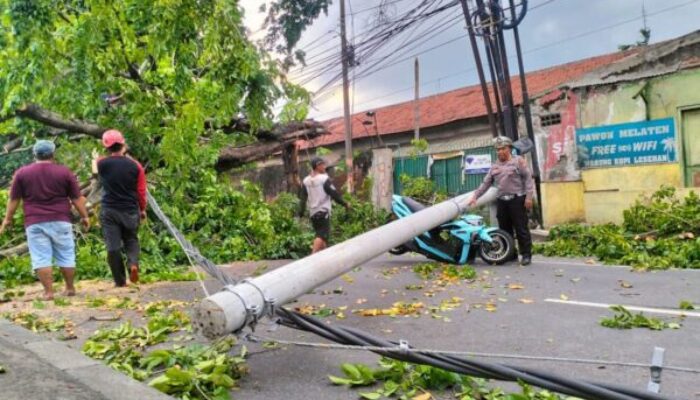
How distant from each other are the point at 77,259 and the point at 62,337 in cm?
432

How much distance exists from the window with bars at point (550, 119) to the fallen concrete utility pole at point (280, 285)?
1024cm

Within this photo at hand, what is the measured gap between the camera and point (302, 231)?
40.0 feet

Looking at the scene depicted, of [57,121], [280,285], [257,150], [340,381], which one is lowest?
[340,381]

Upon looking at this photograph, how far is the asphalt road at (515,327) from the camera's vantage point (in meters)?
3.43

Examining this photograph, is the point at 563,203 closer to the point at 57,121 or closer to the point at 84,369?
the point at 57,121

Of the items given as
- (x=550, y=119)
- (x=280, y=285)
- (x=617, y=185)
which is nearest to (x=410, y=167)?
(x=550, y=119)

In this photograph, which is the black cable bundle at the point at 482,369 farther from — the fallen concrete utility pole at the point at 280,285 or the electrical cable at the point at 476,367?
the fallen concrete utility pole at the point at 280,285

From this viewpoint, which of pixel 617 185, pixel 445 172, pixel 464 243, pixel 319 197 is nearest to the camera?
pixel 464 243

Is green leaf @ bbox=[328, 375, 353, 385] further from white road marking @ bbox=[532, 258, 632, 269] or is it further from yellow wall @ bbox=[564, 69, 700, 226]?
yellow wall @ bbox=[564, 69, 700, 226]

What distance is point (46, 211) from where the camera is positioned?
615 centimetres

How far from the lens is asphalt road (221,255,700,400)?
343 centimetres

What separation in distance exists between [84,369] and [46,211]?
11.0 ft

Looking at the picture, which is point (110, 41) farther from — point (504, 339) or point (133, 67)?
point (504, 339)

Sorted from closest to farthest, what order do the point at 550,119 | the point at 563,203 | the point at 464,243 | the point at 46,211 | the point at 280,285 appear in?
the point at 280,285
the point at 46,211
the point at 464,243
the point at 563,203
the point at 550,119
